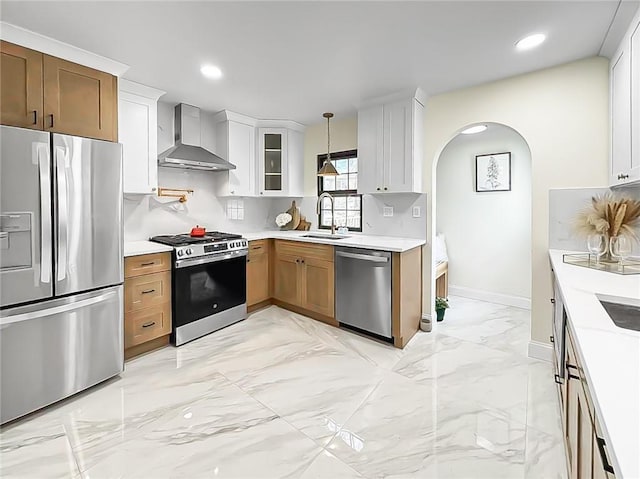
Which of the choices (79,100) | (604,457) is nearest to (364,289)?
(604,457)

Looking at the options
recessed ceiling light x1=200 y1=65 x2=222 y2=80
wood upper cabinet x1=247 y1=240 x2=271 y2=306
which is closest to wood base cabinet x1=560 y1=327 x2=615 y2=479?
recessed ceiling light x1=200 y1=65 x2=222 y2=80

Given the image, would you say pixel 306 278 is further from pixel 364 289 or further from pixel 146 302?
pixel 146 302

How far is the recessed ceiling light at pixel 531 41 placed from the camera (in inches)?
82.8

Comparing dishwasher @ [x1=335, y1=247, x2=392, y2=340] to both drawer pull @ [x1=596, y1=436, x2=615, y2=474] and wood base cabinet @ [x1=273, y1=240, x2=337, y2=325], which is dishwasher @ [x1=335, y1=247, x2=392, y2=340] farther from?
drawer pull @ [x1=596, y1=436, x2=615, y2=474]

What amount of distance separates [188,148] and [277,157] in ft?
3.98

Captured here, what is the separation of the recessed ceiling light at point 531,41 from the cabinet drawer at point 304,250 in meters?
2.19

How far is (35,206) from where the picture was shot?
1.89 m

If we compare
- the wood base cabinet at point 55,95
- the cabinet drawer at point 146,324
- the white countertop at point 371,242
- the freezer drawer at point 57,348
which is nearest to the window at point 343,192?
the white countertop at point 371,242

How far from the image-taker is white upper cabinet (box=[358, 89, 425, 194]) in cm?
312

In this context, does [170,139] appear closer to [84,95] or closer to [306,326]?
[84,95]

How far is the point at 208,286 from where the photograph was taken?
3.15 metres

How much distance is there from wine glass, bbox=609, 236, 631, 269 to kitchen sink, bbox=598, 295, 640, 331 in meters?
0.73

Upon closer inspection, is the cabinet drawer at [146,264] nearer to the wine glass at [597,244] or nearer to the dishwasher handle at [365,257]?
the dishwasher handle at [365,257]

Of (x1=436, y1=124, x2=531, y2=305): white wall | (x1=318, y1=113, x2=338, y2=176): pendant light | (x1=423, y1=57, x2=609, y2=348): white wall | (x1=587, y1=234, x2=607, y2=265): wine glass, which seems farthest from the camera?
(x1=436, y1=124, x2=531, y2=305): white wall
